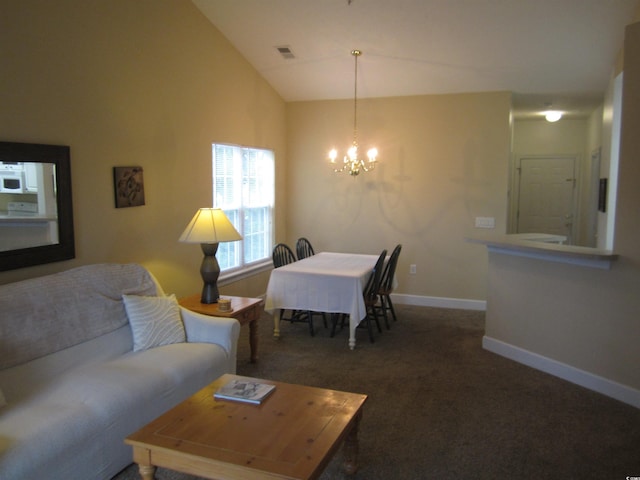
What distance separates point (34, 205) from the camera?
3.03m

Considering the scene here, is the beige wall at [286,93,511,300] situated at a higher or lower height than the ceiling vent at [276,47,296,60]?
lower

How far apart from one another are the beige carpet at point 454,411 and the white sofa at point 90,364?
38cm

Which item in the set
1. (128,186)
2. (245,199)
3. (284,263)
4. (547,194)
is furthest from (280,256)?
(547,194)

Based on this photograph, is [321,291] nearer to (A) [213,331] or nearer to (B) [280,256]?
(B) [280,256]

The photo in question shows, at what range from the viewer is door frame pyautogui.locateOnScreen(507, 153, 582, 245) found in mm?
7711

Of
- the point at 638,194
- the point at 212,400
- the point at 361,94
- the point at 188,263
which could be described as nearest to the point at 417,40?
the point at 361,94

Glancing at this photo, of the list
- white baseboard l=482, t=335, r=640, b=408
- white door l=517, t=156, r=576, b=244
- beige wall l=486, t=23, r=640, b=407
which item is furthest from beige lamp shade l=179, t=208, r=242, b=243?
white door l=517, t=156, r=576, b=244

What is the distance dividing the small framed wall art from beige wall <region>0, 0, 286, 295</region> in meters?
0.06

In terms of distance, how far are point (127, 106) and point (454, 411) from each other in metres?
3.23

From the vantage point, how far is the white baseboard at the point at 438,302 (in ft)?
19.7

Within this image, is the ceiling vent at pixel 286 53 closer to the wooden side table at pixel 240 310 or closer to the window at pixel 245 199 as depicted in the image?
the window at pixel 245 199

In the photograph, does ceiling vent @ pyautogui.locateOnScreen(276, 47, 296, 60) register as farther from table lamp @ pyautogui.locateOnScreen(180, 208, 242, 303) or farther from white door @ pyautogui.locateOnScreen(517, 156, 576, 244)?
white door @ pyautogui.locateOnScreen(517, 156, 576, 244)

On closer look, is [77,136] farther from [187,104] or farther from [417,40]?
[417,40]

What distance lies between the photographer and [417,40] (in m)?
4.73
